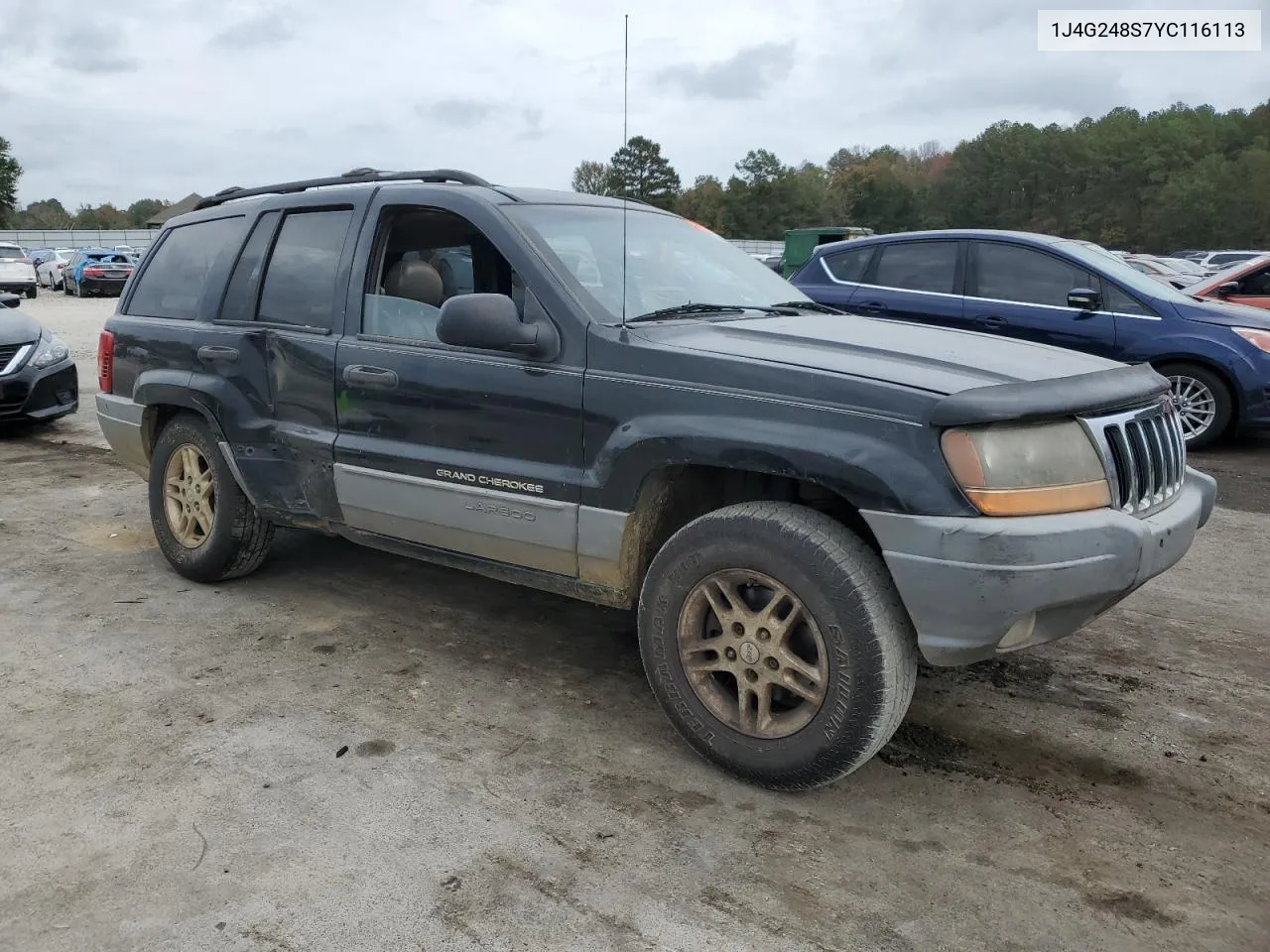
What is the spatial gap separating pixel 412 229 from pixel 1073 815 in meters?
3.07

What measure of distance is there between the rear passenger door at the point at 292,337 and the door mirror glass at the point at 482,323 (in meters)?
0.92

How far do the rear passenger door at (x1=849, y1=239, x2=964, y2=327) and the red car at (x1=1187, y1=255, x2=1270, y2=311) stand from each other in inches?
123

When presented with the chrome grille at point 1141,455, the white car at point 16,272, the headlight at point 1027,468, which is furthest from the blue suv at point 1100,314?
the white car at point 16,272

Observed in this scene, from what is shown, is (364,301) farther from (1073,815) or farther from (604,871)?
(1073,815)

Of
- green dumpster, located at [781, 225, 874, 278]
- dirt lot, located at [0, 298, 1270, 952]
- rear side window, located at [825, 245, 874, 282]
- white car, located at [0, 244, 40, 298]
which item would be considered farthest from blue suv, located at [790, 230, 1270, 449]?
white car, located at [0, 244, 40, 298]

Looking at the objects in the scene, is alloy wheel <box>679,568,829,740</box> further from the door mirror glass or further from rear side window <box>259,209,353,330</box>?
rear side window <box>259,209,353,330</box>

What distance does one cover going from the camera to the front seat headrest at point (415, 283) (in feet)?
12.5

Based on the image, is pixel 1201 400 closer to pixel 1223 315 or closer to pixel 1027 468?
pixel 1223 315

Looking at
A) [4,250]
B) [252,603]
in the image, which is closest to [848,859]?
[252,603]

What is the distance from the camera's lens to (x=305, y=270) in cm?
414

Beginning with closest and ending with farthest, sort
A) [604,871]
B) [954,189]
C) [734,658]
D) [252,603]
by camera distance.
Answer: [604,871], [734,658], [252,603], [954,189]

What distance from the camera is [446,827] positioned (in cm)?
269

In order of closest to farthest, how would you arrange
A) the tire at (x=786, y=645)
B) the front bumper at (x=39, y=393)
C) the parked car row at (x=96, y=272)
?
1. the tire at (x=786, y=645)
2. the front bumper at (x=39, y=393)
3. the parked car row at (x=96, y=272)

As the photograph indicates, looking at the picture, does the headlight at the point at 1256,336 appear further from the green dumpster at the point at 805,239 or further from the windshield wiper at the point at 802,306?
the green dumpster at the point at 805,239
